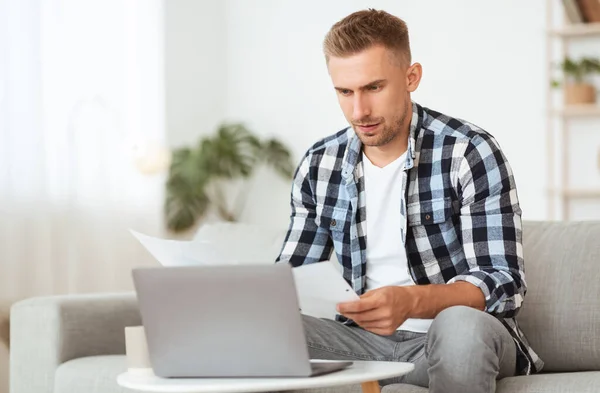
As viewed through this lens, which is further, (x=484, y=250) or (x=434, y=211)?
(x=434, y=211)

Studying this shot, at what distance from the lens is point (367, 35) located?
2.05 metres

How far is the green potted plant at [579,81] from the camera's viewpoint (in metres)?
4.72

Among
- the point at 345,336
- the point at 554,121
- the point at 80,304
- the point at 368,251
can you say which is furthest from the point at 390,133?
the point at 554,121

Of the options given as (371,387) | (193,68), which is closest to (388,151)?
(371,387)

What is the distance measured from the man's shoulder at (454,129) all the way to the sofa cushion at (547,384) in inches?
19.5

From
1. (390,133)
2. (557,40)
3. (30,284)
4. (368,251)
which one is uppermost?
(557,40)

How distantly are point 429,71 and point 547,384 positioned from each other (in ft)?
11.1

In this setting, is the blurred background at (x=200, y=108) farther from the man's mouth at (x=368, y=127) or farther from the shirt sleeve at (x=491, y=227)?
the shirt sleeve at (x=491, y=227)

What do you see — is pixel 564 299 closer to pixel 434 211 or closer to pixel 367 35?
pixel 434 211

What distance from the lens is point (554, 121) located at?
4938 millimetres

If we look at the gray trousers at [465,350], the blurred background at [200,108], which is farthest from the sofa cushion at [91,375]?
the blurred background at [200,108]

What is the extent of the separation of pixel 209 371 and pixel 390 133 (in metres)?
0.83

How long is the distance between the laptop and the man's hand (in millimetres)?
141

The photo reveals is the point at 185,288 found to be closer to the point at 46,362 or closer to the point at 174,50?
the point at 46,362
